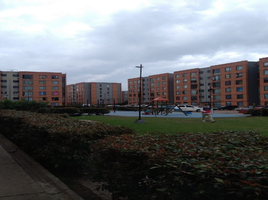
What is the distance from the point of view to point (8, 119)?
10.4m

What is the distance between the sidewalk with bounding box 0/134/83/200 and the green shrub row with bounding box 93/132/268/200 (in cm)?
134

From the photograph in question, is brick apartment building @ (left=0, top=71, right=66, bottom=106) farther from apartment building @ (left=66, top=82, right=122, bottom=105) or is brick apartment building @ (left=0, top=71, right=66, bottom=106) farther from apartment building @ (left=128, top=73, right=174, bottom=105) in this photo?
apartment building @ (left=66, top=82, right=122, bottom=105)

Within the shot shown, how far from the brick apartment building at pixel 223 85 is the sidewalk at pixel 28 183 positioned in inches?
2467

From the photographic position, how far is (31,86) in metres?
89.2

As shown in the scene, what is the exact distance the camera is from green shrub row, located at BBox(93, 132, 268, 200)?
2.07 meters

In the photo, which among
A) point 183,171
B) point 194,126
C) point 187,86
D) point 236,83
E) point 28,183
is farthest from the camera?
point 187,86

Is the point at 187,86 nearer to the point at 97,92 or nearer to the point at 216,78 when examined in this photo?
the point at 216,78

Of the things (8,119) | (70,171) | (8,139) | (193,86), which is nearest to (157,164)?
(70,171)

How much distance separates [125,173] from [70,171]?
10.6 ft

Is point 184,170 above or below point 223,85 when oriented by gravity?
below

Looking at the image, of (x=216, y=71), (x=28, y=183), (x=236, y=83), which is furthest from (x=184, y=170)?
(x=216, y=71)

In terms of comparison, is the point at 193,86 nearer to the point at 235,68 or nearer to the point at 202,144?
the point at 235,68

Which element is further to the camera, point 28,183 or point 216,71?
point 216,71

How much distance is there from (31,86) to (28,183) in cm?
9101
